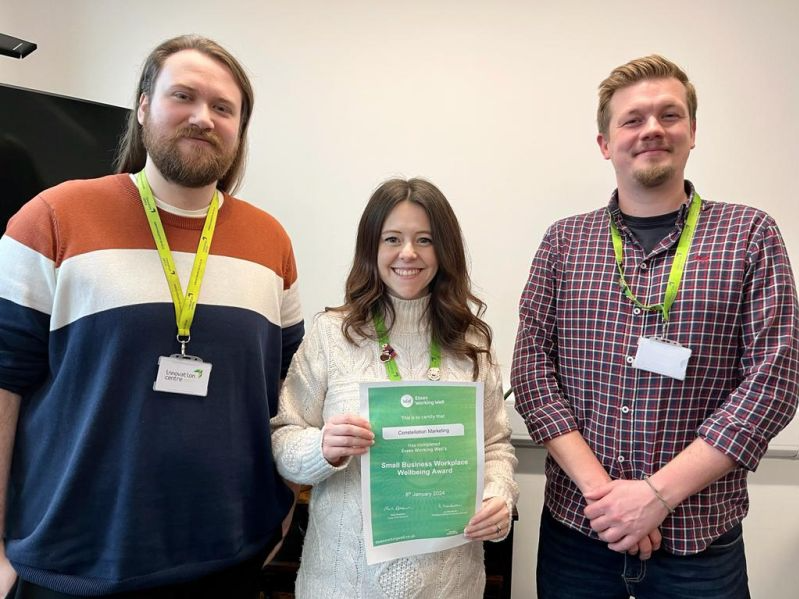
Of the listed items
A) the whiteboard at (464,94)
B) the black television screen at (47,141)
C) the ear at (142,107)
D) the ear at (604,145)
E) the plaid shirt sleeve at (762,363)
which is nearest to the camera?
the plaid shirt sleeve at (762,363)

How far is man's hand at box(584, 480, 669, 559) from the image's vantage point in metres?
1.22

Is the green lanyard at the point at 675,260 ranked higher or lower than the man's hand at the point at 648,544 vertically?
higher

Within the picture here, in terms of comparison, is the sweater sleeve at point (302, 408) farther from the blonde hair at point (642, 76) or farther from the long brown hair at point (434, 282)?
the blonde hair at point (642, 76)

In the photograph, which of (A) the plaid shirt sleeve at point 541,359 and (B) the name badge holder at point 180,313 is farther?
(A) the plaid shirt sleeve at point 541,359

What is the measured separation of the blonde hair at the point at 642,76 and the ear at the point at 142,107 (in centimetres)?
128

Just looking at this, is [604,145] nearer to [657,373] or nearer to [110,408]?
[657,373]

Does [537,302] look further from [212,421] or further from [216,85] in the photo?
[216,85]

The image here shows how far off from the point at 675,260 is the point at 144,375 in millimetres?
1367

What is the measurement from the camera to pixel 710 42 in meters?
2.39

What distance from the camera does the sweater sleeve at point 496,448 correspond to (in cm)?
130

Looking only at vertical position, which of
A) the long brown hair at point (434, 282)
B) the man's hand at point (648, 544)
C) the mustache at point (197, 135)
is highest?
the mustache at point (197, 135)

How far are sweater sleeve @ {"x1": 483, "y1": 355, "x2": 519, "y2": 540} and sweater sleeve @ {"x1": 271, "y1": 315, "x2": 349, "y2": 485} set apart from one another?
414 mm

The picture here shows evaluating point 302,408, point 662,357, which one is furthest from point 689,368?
point 302,408

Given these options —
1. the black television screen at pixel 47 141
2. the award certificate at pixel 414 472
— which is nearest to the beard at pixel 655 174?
the award certificate at pixel 414 472
